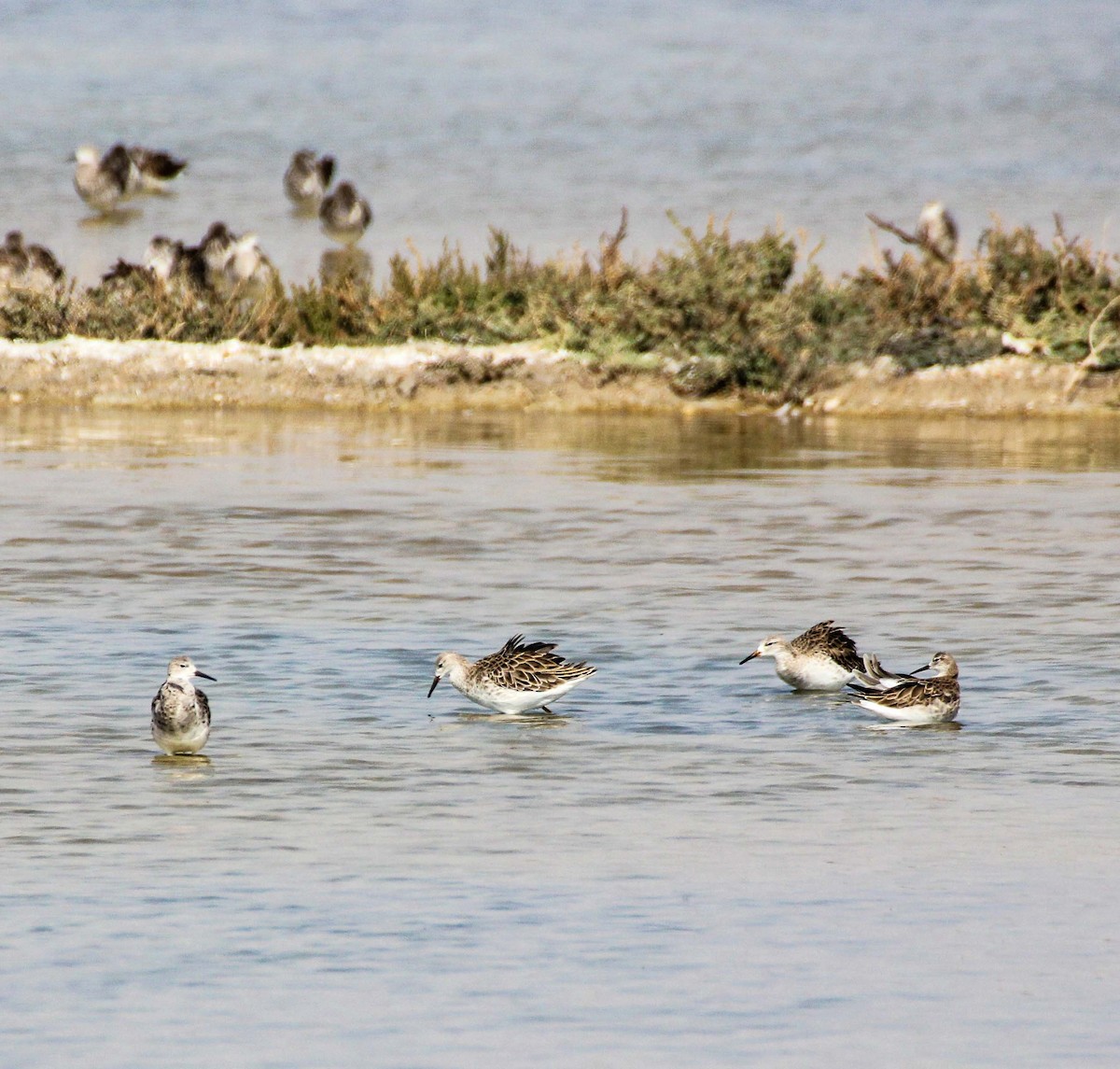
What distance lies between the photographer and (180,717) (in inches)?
386

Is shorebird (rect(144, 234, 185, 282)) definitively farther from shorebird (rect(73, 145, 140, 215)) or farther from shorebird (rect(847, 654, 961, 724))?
shorebird (rect(847, 654, 961, 724))

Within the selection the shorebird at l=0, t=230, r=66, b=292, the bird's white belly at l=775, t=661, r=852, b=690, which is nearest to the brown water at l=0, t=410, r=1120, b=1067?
the bird's white belly at l=775, t=661, r=852, b=690

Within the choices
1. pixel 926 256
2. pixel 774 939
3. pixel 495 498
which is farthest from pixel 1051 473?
pixel 774 939

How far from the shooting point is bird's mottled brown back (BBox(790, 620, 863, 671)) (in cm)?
1181

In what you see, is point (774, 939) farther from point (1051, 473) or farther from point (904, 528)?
point (1051, 473)

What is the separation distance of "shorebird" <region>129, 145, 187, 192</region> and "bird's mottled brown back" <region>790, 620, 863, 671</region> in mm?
42747

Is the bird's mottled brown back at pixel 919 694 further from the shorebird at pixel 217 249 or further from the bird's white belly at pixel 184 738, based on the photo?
the shorebird at pixel 217 249

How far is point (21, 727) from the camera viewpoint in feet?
35.4

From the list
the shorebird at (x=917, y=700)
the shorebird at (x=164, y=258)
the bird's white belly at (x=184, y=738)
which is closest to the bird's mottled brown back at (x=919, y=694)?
the shorebird at (x=917, y=700)

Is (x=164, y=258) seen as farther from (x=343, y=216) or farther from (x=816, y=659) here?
(x=816, y=659)

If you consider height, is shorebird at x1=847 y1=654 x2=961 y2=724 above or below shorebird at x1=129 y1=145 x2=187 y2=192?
below

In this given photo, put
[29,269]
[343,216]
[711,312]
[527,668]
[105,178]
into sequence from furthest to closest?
[105,178], [343,216], [29,269], [711,312], [527,668]

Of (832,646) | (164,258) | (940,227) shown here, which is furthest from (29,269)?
(832,646)

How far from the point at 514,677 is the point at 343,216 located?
34.8 m
